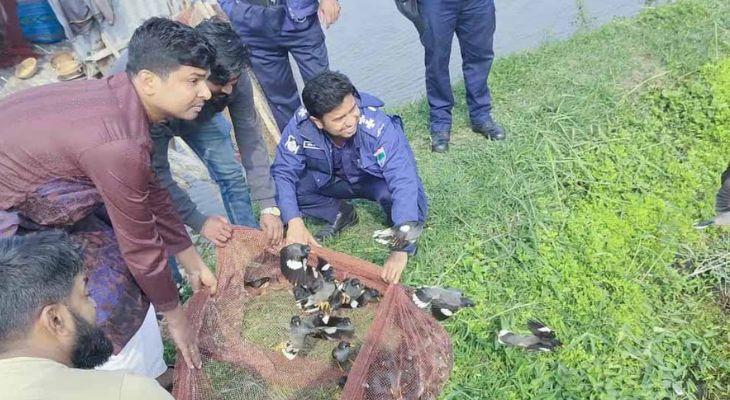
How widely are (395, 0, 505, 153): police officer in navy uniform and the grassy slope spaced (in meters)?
0.19

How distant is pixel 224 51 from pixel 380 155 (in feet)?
3.48

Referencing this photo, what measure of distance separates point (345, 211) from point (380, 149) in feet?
3.28

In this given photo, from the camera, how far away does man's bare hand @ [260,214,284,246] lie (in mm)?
3271

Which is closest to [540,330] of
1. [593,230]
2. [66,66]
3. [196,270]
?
[593,230]

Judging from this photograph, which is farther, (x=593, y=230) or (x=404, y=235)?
(x=593, y=230)

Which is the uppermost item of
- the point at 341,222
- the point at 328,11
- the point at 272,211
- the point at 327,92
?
the point at 328,11

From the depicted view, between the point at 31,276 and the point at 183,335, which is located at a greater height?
the point at 31,276

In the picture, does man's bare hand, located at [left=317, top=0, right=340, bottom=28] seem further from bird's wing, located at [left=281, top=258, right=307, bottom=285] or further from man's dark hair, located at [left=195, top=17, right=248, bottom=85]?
bird's wing, located at [left=281, top=258, right=307, bottom=285]

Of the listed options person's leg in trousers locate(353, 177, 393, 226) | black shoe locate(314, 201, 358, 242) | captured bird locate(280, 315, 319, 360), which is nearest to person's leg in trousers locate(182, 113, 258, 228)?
black shoe locate(314, 201, 358, 242)

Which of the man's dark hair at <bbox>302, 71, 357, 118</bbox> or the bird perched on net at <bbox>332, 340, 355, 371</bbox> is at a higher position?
the man's dark hair at <bbox>302, 71, 357, 118</bbox>

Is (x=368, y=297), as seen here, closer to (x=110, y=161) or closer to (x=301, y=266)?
(x=301, y=266)

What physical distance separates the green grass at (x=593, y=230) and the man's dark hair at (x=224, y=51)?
5.23 ft

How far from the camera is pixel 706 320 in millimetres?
3043

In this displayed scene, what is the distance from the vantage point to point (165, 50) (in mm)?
2271
